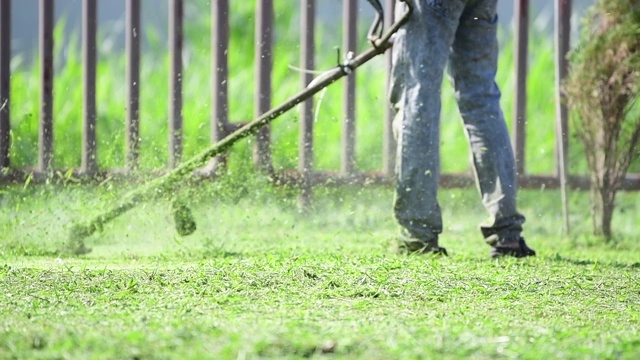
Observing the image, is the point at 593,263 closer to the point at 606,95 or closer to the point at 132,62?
the point at 606,95

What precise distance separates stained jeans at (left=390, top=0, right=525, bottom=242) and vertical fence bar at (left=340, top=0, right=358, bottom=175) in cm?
141

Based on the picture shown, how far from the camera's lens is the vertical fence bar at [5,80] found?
7527 mm

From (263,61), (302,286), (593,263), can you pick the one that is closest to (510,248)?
(593,263)

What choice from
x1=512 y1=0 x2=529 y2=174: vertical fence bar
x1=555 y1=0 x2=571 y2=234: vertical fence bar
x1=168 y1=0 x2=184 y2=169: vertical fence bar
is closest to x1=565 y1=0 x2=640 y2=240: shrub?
x1=555 y1=0 x2=571 y2=234: vertical fence bar

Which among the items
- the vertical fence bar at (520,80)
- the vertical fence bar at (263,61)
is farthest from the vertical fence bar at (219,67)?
the vertical fence bar at (520,80)

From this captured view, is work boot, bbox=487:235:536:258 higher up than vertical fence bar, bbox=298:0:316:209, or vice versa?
vertical fence bar, bbox=298:0:316:209

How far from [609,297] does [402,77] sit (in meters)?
1.73

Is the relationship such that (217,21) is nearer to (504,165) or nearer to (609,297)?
(504,165)

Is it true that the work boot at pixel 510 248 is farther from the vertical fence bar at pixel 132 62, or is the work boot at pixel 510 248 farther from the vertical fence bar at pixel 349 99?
the vertical fence bar at pixel 132 62

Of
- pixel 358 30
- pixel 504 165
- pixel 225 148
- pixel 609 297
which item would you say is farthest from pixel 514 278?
pixel 358 30

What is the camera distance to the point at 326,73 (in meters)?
5.91

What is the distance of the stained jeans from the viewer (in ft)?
19.1

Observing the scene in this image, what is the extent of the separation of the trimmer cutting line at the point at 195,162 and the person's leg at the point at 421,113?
0.42 feet

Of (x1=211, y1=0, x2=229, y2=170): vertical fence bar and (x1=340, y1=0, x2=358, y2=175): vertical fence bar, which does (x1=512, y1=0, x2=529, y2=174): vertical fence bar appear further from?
(x1=211, y1=0, x2=229, y2=170): vertical fence bar
